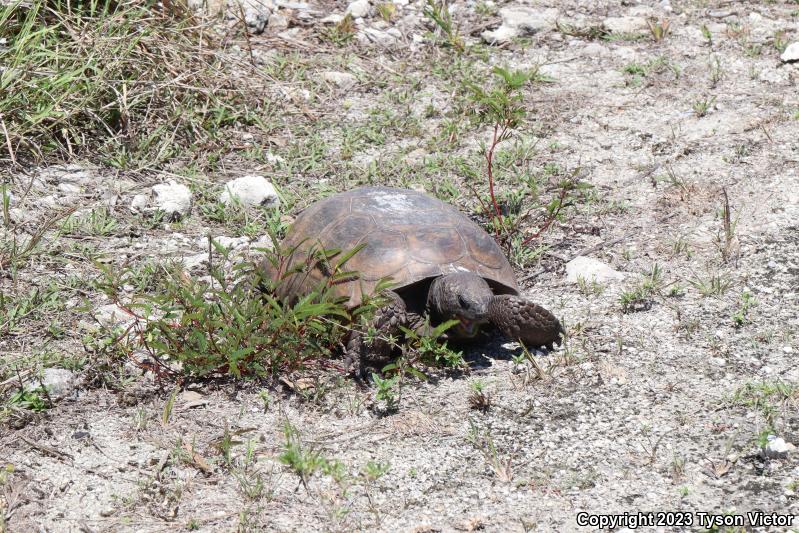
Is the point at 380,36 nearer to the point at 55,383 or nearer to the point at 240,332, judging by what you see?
the point at 240,332

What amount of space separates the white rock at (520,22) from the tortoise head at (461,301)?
130 inches

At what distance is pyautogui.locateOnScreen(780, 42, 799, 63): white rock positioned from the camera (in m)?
5.93

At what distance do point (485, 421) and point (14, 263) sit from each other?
2220mm

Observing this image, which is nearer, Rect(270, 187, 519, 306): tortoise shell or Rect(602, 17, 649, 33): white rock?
Rect(270, 187, 519, 306): tortoise shell

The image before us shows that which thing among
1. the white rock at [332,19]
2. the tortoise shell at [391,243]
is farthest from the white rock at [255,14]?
the tortoise shell at [391,243]

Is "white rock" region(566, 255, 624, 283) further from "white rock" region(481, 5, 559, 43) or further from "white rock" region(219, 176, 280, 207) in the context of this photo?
"white rock" region(481, 5, 559, 43)

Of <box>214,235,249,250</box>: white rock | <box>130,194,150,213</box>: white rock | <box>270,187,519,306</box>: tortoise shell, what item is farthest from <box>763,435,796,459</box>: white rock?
<box>130,194,150,213</box>: white rock

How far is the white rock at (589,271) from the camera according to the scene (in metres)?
4.15

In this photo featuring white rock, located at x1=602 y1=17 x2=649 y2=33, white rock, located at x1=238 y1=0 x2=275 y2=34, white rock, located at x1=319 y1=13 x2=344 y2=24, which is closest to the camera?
white rock, located at x1=238 y1=0 x2=275 y2=34

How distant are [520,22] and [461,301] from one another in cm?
371

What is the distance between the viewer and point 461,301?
351cm

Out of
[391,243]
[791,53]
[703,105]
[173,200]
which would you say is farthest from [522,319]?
[791,53]

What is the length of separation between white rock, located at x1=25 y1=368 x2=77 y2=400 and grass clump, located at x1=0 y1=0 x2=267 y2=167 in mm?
1806

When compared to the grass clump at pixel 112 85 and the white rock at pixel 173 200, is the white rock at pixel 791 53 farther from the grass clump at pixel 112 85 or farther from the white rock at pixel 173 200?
the white rock at pixel 173 200
